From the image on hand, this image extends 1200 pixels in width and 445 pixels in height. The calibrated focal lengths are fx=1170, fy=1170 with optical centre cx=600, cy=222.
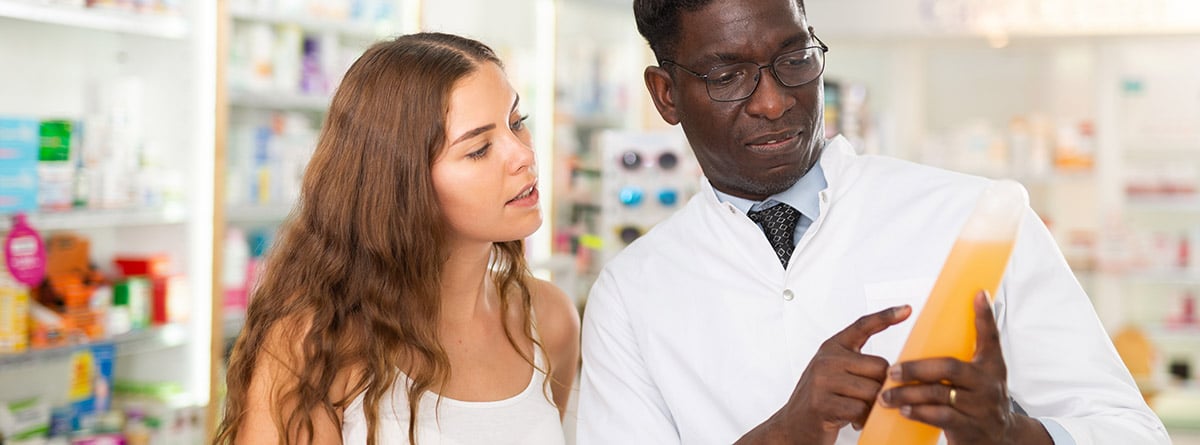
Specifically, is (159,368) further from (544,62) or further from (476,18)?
(544,62)

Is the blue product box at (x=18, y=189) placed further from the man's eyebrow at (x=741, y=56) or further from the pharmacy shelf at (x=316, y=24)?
the man's eyebrow at (x=741, y=56)

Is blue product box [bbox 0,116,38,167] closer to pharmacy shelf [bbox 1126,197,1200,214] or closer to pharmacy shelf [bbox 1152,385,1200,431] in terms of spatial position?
pharmacy shelf [bbox 1126,197,1200,214]

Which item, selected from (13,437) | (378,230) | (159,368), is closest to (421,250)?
(378,230)

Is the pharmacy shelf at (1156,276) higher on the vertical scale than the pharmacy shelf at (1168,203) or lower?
lower

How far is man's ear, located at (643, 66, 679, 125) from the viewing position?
1.73 m

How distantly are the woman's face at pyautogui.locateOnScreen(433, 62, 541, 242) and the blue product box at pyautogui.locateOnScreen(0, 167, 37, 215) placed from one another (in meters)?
1.68

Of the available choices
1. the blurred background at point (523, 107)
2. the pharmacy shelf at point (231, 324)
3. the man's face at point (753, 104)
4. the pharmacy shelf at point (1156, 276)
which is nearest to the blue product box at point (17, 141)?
the blurred background at point (523, 107)

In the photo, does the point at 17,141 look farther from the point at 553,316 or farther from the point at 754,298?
the point at 754,298

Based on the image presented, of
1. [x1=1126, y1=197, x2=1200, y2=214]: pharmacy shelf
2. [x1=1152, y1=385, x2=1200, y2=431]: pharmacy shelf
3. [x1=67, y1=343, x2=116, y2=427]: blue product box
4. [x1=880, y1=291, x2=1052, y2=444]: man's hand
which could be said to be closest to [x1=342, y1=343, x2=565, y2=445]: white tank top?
[x1=880, y1=291, x2=1052, y2=444]: man's hand

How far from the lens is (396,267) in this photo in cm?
188

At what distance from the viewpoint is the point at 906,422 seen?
111 centimetres

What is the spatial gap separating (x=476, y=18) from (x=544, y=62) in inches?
20.7

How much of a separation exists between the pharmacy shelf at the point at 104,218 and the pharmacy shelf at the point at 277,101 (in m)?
0.48

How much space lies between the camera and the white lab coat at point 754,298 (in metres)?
1.57
